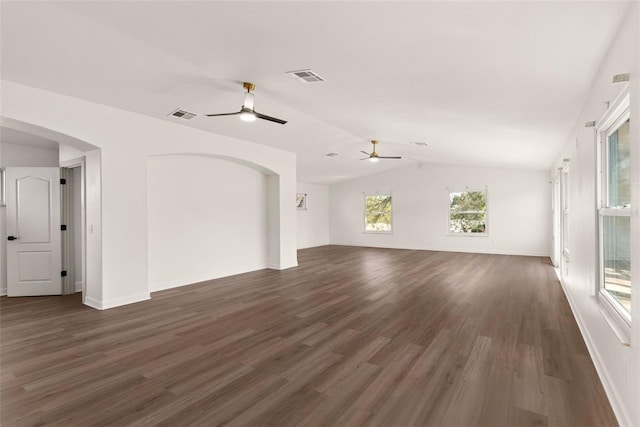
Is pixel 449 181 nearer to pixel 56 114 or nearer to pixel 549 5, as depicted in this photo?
pixel 549 5

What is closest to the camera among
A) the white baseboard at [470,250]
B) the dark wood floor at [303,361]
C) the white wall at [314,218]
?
the dark wood floor at [303,361]

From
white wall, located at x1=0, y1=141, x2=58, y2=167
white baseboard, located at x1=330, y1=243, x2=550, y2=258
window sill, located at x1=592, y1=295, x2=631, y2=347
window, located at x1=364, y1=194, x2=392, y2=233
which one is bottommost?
white baseboard, located at x1=330, y1=243, x2=550, y2=258

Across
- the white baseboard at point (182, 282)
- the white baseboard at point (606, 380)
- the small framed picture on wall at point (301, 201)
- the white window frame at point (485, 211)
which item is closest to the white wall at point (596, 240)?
the white baseboard at point (606, 380)

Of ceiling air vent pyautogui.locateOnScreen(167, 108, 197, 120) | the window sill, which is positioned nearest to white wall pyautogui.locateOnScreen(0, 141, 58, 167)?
ceiling air vent pyautogui.locateOnScreen(167, 108, 197, 120)

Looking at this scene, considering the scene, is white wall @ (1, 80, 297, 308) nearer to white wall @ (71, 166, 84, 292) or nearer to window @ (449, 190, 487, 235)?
white wall @ (71, 166, 84, 292)

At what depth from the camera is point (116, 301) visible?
4445mm

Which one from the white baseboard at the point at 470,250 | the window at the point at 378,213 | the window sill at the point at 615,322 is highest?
the window at the point at 378,213

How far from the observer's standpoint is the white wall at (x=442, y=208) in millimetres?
9320

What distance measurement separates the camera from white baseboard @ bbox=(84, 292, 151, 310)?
14.2ft

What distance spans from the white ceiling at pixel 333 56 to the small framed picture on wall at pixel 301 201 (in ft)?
20.6

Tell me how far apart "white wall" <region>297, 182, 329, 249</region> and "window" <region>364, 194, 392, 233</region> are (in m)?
1.66

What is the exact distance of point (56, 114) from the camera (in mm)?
3852

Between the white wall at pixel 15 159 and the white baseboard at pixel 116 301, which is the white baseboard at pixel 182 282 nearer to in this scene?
the white baseboard at pixel 116 301

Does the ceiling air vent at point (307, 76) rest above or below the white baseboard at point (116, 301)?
above
